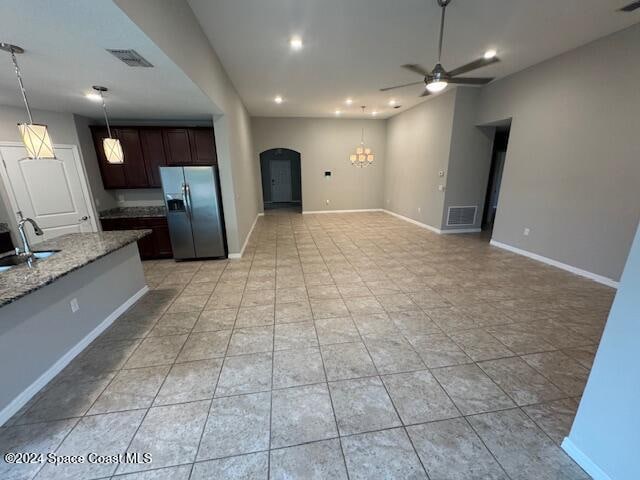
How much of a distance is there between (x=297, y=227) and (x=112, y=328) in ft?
15.9

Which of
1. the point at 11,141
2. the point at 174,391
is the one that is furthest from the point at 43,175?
the point at 174,391

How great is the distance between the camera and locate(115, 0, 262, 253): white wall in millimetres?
1765

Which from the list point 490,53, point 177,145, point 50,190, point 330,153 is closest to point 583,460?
point 490,53

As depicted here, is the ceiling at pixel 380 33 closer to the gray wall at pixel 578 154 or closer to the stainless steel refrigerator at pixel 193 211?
the gray wall at pixel 578 154

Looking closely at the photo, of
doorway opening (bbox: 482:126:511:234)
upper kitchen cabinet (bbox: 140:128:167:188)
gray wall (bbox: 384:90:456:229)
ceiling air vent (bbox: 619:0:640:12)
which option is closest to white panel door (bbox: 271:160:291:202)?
gray wall (bbox: 384:90:456:229)

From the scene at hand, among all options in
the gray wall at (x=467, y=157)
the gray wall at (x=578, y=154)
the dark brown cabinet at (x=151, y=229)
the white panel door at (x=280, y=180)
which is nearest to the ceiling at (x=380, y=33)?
the gray wall at (x=578, y=154)

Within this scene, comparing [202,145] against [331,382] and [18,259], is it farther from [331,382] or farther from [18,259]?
[331,382]

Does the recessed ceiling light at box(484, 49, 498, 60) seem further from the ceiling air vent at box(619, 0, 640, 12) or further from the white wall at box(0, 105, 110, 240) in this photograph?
the white wall at box(0, 105, 110, 240)

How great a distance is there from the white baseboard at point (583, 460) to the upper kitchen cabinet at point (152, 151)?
5910 mm

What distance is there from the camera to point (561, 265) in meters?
3.94

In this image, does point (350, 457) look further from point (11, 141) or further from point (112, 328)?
point (11, 141)

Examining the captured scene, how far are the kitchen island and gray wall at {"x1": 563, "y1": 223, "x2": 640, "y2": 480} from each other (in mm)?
3230

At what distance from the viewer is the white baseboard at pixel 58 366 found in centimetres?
169

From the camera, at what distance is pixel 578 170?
3.64m
